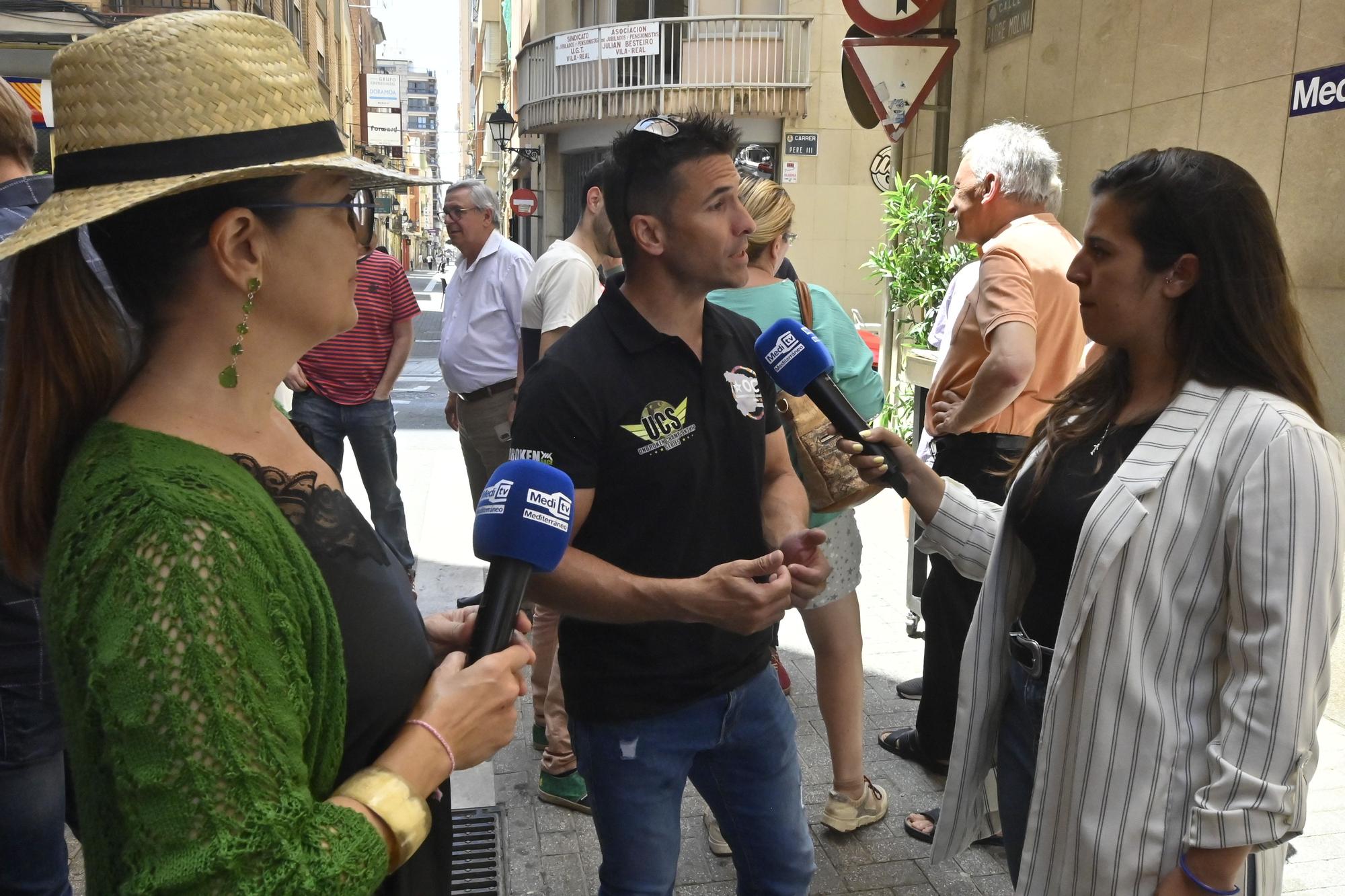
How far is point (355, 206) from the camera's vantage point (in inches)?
60.6

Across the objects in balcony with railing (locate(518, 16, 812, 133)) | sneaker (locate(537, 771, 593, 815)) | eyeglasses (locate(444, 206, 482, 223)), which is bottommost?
sneaker (locate(537, 771, 593, 815))

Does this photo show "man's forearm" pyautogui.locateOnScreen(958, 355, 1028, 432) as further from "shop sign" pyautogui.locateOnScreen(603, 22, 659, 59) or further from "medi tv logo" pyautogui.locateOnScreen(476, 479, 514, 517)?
"shop sign" pyautogui.locateOnScreen(603, 22, 659, 59)

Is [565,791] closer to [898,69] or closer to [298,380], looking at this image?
[298,380]

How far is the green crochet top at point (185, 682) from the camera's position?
110 centimetres

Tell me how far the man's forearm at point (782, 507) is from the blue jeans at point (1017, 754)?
578 millimetres

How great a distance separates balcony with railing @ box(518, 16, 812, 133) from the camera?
63.4ft

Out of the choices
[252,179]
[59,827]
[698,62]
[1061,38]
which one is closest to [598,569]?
[252,179]

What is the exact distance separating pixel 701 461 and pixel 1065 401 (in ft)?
2.74

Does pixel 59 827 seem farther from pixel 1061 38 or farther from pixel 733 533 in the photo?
pixel 1061 38

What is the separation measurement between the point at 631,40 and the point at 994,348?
18819 millimetres

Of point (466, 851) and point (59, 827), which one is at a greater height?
point (59, 827)

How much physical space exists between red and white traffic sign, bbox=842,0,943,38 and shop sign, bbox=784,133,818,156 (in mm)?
12378

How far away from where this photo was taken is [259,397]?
1.41m

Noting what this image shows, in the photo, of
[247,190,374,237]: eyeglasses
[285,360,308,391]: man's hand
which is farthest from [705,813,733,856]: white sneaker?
[285,360,308,391]: man's hand
